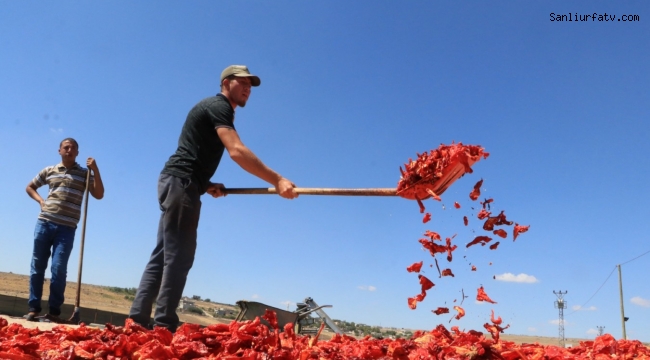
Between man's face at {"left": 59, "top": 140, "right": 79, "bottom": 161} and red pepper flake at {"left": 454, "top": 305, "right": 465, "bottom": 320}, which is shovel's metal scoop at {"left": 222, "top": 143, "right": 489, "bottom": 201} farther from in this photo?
man's face at {"left": 59, "top": 140, "right": 79, "bottom": 161}

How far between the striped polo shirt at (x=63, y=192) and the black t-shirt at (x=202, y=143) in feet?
9.47

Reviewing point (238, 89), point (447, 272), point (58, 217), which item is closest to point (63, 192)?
point (58, 217)

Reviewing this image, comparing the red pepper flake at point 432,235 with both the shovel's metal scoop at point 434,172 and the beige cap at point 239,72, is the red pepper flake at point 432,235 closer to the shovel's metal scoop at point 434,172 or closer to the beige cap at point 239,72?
the shovel's metal scoop at point 434,172

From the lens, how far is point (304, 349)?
2.92 m

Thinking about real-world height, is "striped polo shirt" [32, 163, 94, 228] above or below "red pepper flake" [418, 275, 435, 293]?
above

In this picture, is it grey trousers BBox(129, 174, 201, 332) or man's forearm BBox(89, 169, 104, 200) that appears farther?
man's forearm BBox(89, 169, 104, 200)

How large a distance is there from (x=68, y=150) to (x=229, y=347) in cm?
492

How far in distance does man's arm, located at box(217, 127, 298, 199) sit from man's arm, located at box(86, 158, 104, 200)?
354 cm

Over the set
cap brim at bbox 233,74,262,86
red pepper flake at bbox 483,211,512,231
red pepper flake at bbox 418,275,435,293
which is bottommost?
red pepper flake at bbox 418,275,435,293

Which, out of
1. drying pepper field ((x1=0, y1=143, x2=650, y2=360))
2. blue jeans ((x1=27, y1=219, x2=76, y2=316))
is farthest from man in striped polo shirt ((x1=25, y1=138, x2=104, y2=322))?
drying pepper field ((x1=0, y1=143, x2=650, y2=360))

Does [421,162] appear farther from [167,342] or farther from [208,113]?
[167,342]

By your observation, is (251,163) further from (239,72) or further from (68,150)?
(68,150)

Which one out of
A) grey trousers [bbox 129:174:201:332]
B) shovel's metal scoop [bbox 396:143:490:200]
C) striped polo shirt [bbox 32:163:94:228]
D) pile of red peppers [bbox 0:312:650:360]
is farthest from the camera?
striped polo shirt [bbox 32:163:94:228]

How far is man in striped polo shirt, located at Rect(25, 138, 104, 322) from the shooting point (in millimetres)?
5883
